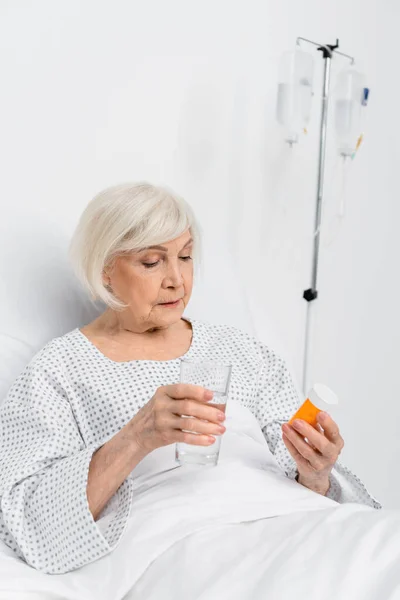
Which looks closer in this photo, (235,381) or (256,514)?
(256,514)

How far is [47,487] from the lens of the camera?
142 cm

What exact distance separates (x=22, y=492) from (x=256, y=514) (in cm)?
40

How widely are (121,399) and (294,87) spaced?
1.14 metres

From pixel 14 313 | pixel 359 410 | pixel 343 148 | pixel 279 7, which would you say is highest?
pixel 279 7

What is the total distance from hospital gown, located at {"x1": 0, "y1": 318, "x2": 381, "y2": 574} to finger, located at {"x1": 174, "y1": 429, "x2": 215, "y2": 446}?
0.19m

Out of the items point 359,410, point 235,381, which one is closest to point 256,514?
point 235,381

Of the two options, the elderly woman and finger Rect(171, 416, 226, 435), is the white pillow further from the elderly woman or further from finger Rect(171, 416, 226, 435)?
finger Rect(171, 416, 226, 435)

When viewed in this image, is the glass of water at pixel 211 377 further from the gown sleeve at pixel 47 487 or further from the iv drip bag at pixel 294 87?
the iv drip bag at pixel 294 87

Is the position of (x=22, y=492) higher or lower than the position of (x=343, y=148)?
lower

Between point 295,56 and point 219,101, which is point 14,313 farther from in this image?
point 295,56

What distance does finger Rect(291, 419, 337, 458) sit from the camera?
142 cm

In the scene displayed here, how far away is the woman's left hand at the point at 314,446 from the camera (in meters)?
1.43

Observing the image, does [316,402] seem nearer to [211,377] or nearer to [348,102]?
[211,377]

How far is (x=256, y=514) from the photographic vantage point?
55.9 inches
